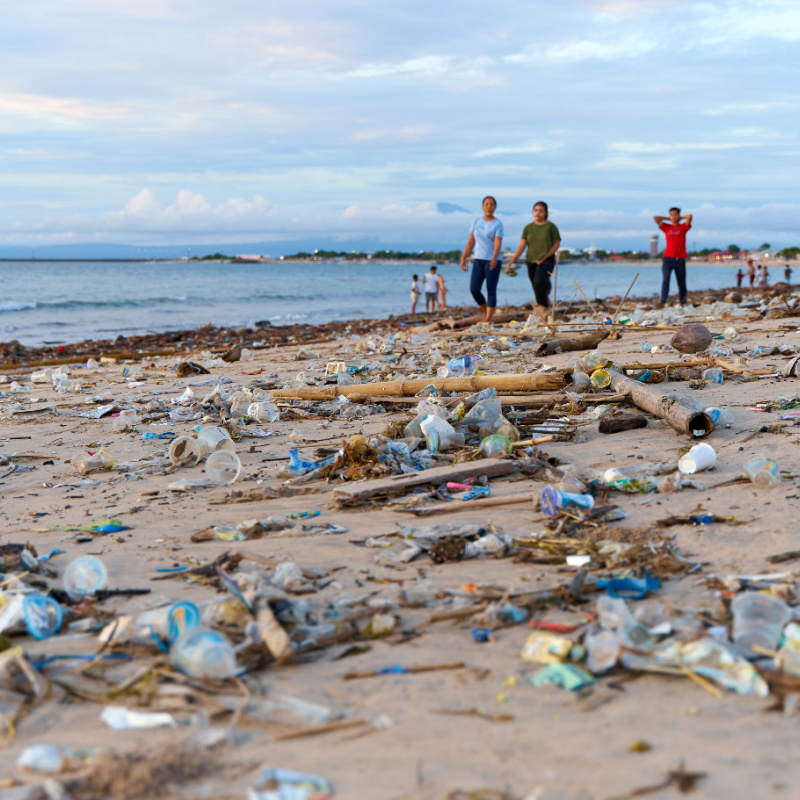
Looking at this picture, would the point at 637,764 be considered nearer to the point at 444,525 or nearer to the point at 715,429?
the point at 444,525

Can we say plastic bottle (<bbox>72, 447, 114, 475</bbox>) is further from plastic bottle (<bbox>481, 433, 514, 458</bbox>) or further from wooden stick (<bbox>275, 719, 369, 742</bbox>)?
wooden stick (<bbox>275, 719, 369, 742</bbox>)

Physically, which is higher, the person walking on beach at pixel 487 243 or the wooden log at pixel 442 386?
the person walking on beach at pixel 487 243

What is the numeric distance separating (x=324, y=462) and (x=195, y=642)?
6.67 ft

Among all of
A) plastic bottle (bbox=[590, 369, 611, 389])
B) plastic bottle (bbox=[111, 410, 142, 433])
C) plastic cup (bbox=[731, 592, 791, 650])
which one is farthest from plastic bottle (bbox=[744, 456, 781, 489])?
plastic bottle (bbox=[111, 410, 142, 433])

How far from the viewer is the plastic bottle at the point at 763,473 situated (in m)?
3.04

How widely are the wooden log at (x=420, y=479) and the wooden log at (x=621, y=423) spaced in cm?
93

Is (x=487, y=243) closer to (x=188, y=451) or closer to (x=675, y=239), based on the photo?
(x=675, y=239)

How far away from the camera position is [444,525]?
9.46ft

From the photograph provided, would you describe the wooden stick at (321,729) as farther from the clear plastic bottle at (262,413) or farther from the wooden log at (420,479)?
the clear plastic bottle at (262,413)

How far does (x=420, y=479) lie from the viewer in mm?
3432

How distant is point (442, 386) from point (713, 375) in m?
2.05

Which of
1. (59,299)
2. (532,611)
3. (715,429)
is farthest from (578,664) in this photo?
(59,299)

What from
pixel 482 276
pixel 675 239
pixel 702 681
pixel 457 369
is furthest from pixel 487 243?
pixel 702 681

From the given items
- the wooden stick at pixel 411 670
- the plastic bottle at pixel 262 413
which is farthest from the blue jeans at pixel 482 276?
the wooden stick at pixel 411 670
